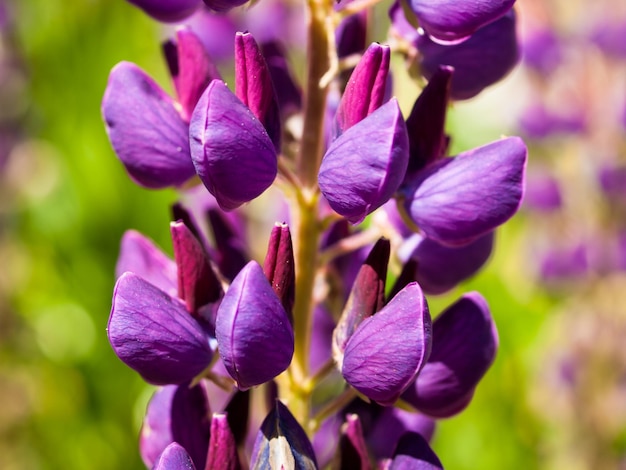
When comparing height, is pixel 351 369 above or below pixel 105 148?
above

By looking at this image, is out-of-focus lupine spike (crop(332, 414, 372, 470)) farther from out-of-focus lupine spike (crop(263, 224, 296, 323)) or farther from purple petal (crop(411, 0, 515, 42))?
purple petal (crop(411, 0, 515, 42))

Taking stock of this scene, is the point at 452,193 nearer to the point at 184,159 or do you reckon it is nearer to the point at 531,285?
the point at 184,159

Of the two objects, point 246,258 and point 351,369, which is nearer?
point 351,369

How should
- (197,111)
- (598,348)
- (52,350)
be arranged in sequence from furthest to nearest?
(52,350) < (598,348) < (197,111)

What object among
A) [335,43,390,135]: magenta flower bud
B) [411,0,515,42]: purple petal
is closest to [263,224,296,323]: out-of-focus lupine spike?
[335,43,390,135]: magenta flower bud

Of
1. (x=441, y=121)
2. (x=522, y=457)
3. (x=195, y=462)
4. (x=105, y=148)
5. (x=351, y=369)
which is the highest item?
(x=441, y=121)

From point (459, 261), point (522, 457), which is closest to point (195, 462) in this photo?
point (459, 261)

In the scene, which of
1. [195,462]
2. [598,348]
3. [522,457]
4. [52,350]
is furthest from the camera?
[52,350]
